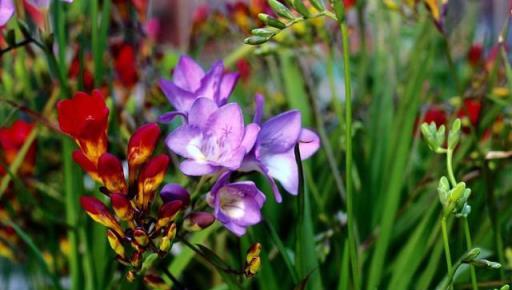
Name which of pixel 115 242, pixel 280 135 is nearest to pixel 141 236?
pixel 115 242

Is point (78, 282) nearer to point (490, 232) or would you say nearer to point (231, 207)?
point (231, 207)

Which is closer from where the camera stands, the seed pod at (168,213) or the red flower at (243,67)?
the seed pod at (168,213)

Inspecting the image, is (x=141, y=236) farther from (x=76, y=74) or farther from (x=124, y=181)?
(x=76, y=74)

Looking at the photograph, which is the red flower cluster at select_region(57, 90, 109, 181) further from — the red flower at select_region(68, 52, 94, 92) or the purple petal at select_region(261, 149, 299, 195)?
the red flower at select_region(68, 52, 94, 92)

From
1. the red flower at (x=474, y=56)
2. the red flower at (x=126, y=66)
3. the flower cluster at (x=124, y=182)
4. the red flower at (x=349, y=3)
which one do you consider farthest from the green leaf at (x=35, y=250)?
the red flower at (x=474, y=56)

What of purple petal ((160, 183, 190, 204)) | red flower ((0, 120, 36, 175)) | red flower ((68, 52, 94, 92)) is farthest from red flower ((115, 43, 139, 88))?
purple petal ((160, 183, 190, 204))

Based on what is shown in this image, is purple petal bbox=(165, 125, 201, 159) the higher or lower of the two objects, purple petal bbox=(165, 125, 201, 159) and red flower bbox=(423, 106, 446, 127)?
the higher

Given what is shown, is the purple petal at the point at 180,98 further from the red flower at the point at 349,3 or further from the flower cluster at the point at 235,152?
the red flower at the point at 349,3

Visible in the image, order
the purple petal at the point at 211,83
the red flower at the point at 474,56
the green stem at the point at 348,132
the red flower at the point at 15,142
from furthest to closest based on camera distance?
1. the red flower at the point at 474,56
2. the red flower at the point at 15,142
3. the purple petal at the point at 211,83
4. the green stem at the point at 348,132
